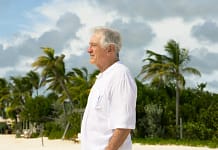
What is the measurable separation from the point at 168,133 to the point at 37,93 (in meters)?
37.7

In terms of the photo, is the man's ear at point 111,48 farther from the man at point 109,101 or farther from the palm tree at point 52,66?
the palm tree at point 52,66

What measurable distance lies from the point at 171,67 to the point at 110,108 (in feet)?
113

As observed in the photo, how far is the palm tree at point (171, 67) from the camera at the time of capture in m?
37.3

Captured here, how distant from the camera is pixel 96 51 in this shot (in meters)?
3.35

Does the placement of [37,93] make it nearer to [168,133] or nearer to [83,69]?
[83,69]

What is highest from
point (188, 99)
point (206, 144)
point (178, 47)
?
point (178, 47)

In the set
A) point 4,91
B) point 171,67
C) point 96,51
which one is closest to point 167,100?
point 171,67

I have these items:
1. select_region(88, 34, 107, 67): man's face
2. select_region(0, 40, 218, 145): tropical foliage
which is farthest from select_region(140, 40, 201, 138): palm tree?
select_region(88, 34, 107, 67): man's face

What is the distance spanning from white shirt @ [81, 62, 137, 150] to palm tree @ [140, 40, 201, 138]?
111 ft

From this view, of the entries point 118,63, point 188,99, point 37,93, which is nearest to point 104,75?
point 118,63

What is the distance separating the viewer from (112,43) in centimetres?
330

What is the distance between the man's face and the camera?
333 cm

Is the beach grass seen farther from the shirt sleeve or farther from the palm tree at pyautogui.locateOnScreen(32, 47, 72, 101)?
the shirt sleeve

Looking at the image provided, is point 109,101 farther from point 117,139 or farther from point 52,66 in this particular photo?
point 52,66
